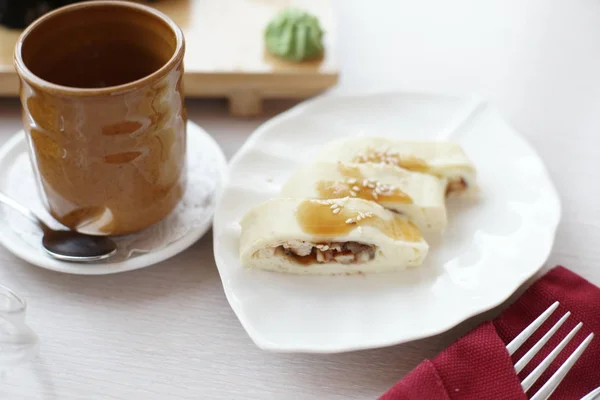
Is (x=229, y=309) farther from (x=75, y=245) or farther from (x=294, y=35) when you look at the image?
(x=294, y=35)

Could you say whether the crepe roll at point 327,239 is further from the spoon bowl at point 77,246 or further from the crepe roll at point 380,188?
the spoon bowl at point 77,246

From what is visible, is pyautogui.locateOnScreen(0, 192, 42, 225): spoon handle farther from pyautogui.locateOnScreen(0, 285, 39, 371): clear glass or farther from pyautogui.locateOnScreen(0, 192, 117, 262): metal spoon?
pyautogui.locateOnScreen(0, 285, 39, 371): clear glass

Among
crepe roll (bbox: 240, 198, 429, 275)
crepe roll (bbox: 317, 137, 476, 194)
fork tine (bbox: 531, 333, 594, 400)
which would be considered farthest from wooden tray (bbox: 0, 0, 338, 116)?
fork tine (bbox: 531, 333, 594, 400)

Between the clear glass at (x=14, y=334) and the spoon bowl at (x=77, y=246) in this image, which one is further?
the spoon bowl at (x=77, y=246)

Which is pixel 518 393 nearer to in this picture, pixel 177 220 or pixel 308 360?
pixel 308 360

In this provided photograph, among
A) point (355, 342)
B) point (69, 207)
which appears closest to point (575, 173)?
point (355, 342)

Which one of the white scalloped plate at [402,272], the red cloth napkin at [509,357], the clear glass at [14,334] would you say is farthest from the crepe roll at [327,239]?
the clear glass at [14,334]
